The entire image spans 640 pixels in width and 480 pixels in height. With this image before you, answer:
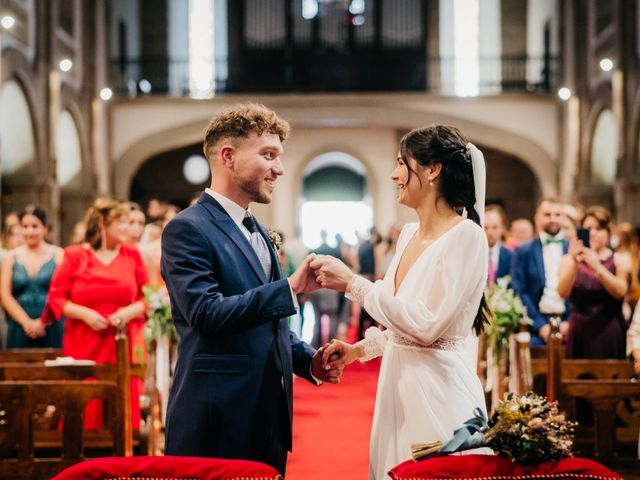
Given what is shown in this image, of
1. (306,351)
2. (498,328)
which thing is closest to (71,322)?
(498,328)

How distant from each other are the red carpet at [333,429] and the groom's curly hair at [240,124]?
3.19 metres

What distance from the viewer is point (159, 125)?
55.4ft

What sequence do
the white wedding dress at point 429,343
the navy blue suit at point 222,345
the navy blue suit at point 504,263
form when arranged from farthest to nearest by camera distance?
the navy blue suit at point 504,263, the white wedding dress at point 429,343, the navy blue suit at point 222,345

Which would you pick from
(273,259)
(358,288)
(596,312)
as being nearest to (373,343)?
(358,288)

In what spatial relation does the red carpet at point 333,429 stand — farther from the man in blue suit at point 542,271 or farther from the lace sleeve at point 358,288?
the lace sleeve at point 358,288

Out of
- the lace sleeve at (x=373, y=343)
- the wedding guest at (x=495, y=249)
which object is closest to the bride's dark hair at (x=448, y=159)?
the lace sleeve at (x=373, y=343)

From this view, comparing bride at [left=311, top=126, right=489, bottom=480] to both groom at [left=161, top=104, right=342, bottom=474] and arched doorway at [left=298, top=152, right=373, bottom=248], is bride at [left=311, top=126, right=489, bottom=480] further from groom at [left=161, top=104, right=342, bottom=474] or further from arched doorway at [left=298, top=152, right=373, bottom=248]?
arched doorway at [left=298, top=152, right=373, bottom=248]

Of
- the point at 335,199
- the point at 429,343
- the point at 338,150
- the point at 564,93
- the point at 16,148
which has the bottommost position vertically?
the point at 429,343

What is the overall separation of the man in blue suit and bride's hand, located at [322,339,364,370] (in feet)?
12.4

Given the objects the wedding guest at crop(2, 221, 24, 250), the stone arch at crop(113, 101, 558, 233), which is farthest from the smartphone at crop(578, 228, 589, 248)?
the stone arch at crop(113, 101, 558, 233)

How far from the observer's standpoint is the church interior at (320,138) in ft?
19.7

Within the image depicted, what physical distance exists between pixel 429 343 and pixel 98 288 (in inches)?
136

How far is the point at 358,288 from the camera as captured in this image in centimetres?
271

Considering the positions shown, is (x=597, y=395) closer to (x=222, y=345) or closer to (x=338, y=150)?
(x=222, y=345)
